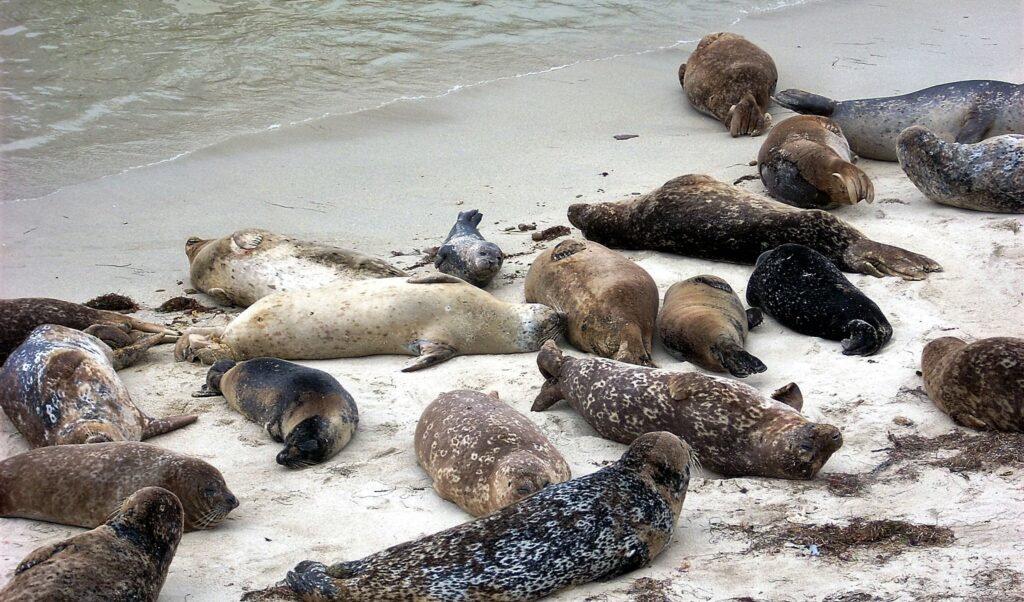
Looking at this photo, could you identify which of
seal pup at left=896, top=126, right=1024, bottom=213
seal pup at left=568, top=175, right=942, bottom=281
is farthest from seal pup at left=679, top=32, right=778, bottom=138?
seal pup at left=568, top=175, right=942, bottom=281

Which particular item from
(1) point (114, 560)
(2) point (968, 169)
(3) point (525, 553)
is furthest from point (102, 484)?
(2) point (968, 169)

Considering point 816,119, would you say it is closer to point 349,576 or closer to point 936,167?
point 936,167

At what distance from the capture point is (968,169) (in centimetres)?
689

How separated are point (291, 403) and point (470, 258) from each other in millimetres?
1880

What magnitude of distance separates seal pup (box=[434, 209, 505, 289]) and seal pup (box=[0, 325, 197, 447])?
1.95 m

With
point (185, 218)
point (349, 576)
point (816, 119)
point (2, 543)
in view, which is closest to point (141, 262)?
point (185, 218)

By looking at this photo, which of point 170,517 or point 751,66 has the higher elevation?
point 751,66

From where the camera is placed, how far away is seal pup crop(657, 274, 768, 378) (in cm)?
515

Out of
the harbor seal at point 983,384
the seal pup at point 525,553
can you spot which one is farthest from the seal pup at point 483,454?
the harbor seal at point 983,384

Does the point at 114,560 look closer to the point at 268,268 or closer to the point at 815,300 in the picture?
the point at 268,268

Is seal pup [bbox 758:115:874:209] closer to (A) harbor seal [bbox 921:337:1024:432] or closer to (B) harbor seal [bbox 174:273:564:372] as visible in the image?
(B) harbor seal [bbox 174:273:564:372]

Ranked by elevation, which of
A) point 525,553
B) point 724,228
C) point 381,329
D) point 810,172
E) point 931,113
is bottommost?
point 381,329

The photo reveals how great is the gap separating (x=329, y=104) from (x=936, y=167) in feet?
16.8

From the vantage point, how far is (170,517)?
372 centimetres
